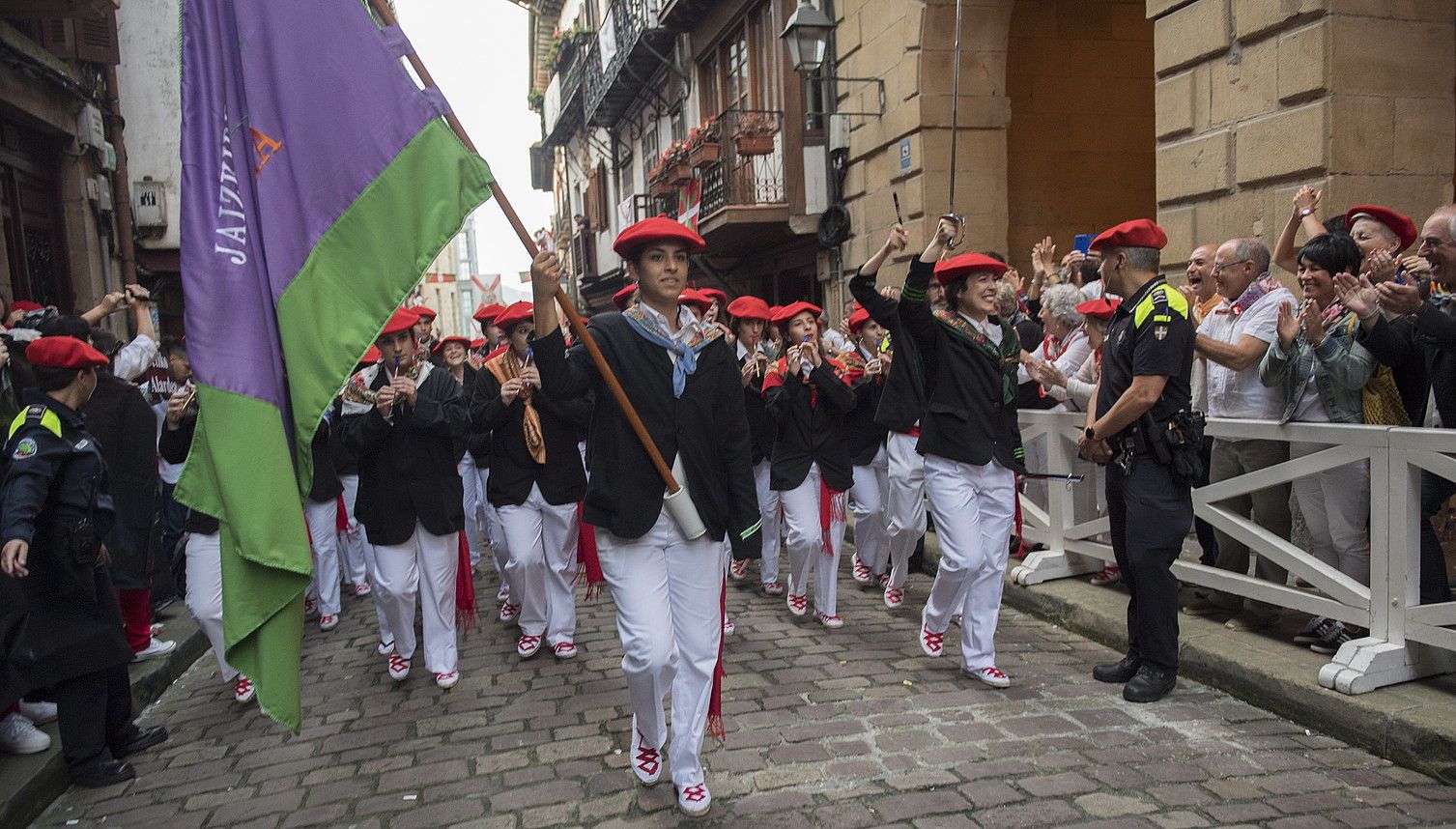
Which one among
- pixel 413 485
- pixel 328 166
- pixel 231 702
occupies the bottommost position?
pixel 231 702

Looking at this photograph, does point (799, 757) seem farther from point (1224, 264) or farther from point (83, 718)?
point (1224, 264)

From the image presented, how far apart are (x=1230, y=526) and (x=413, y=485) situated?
4337 mm

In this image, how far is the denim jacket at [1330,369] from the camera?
16.0ft

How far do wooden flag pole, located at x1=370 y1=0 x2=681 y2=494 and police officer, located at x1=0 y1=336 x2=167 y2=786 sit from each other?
2234 millimetres

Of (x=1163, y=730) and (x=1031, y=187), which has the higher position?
(x=1031, y=187)

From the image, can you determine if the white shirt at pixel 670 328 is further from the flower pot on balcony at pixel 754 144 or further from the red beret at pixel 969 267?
the flower pot on balcony at pixel 754 144

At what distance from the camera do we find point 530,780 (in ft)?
13.9

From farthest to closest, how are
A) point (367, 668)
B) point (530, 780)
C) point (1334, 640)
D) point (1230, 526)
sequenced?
point (367, 668), point (1230, 526), point (1334, 640), point (530, 780)

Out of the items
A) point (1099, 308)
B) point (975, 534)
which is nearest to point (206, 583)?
point (975, 534)

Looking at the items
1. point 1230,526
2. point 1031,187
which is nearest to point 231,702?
point 1230,526

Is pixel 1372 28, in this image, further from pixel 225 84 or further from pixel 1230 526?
pixel 225 84

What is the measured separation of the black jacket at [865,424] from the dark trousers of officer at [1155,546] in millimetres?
2429

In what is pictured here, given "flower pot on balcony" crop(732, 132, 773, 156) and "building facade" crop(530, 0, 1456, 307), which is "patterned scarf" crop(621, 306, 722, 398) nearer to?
"building facade" crop(530, 0, 1456, 307)

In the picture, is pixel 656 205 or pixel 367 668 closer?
pixel 367 668
